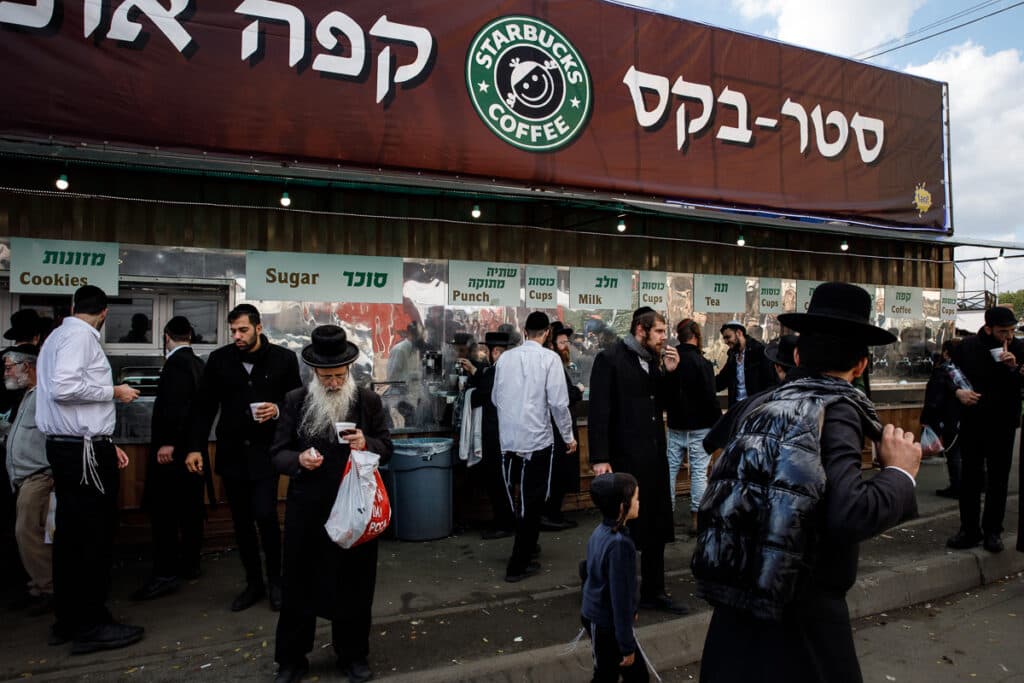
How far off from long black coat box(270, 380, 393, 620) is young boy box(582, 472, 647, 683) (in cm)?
127

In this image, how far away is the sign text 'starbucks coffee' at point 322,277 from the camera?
6.95 m

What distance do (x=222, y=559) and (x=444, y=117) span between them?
463cm

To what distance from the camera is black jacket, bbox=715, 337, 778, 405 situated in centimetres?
755

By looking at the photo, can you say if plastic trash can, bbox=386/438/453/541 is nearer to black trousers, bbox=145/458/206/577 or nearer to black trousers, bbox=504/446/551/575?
black trousers, bbox=504/446/551/575

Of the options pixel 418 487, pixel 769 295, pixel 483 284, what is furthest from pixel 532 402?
pixel 769 295

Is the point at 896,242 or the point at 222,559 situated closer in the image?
the point at 222,559

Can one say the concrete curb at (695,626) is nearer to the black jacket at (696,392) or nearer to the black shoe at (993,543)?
the black shoe at (993,543)

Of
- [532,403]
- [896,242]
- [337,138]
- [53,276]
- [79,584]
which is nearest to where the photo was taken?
[79,584]

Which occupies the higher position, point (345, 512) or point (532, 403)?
point (532, 403)

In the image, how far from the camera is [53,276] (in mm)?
6254

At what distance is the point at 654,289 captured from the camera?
9.03 m

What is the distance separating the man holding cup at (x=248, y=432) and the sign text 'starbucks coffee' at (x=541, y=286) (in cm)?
357

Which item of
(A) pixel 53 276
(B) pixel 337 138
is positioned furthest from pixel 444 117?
(A) pixel 53 276

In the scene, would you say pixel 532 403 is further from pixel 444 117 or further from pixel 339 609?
pixel 444 117
